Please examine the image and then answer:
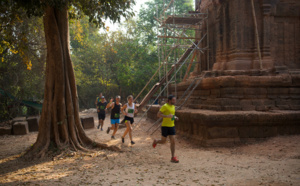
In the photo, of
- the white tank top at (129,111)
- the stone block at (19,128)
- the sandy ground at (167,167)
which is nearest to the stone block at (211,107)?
the sandy ground at (167,167)

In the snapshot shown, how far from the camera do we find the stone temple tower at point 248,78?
26.7ft

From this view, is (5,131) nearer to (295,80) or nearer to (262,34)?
(262,34)

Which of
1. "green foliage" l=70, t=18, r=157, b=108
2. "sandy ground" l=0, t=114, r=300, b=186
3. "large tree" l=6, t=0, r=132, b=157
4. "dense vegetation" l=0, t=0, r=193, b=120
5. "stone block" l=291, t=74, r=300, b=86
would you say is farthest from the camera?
"green foliage" l=70, t=18, r=157, b=108

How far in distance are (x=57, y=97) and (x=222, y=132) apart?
5190mm

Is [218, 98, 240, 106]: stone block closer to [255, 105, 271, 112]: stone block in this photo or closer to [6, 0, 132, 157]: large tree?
[255, 105, 271, 112]: stone block

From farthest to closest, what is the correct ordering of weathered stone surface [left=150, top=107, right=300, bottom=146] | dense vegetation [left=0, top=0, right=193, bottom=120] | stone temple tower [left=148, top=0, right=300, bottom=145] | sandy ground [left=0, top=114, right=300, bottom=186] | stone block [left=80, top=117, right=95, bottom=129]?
dense vegetation [left=0, top=0, right=193, bottom=120] < stone block [left=80, top=117, right=95, bottom=129] < stone temple tower [left=148, top=0, right=300, bottom=145] < weathered stone surface [left=150, top=107, right=300, bottom=146] < sandy ground [left=0, top=114, right=300, bottom=186]

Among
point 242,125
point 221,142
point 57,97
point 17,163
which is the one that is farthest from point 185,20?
point 17,163

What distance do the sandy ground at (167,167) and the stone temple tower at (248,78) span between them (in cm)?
56

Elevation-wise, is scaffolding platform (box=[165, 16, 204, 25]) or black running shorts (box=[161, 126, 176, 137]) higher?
scaffolding platform (box=[165, 16, 204, 25])

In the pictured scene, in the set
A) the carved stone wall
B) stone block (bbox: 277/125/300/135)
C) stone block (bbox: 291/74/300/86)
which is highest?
the carved stone wall

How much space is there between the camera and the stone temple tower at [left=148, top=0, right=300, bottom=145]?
8141 mm

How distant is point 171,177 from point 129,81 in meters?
17.9

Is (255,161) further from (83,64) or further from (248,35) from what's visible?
(83,64)

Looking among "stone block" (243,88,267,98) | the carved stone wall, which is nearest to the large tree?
the carved stone wall
